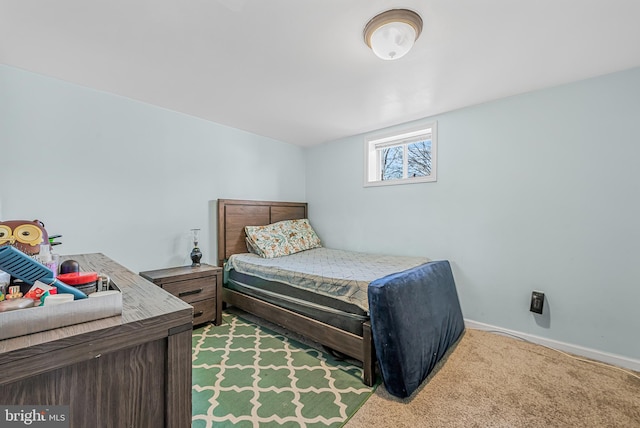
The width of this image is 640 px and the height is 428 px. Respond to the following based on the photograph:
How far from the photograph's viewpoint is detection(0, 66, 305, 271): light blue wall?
6.50 feet

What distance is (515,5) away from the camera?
4.38 feet

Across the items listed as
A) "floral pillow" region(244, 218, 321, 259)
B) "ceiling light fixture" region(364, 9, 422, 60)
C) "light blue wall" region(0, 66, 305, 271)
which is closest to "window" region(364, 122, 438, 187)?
"floral pillow" region(244, 218, 321, 259)

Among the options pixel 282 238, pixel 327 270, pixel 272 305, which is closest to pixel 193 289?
pixel 272 305

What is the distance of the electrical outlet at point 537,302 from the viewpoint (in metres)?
2.20

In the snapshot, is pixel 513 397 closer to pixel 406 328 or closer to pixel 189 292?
pixel 406 328

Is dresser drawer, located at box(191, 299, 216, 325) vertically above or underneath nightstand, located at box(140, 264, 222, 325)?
underneath

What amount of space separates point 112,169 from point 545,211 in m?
3.66

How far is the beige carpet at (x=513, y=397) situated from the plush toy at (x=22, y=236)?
160 cm

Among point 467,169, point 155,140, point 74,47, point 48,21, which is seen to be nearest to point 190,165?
point 155,140

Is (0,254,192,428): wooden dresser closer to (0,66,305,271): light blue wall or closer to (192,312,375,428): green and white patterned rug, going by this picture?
(192,312,375,428): green and white patterned rug

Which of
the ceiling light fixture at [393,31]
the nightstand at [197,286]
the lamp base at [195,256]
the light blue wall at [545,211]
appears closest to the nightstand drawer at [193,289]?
the nightstand at [197,286]

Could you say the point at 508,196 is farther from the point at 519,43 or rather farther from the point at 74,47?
the point at 74,47

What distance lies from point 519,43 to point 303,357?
8.27 ft

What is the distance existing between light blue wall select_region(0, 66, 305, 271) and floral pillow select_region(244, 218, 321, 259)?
1.55 feet
